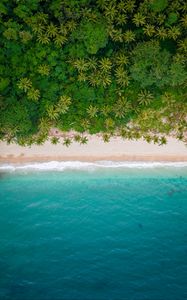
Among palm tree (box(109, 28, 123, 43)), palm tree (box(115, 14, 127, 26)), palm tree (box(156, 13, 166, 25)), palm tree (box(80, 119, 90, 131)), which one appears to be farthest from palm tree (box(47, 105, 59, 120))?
palm tree (box(156, 13, 166, 25))

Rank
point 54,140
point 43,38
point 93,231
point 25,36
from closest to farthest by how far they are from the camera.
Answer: point 93,231 < point 25,36 < point 43,38 < point 54,140

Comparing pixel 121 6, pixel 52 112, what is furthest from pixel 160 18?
pixel 52 112

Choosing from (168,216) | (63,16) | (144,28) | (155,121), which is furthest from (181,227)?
(63,16)

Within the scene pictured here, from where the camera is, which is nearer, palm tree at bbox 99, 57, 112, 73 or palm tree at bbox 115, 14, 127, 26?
palm tree at bbox 115, 14, 127, 26

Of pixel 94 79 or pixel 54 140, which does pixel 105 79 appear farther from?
pixel 54 140

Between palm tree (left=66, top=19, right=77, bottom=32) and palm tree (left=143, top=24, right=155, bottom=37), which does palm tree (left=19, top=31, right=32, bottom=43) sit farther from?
palm tree (left=143, top=24, right=155, bottom=37)

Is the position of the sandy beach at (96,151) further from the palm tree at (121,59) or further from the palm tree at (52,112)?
the palm tree at (121,59)
